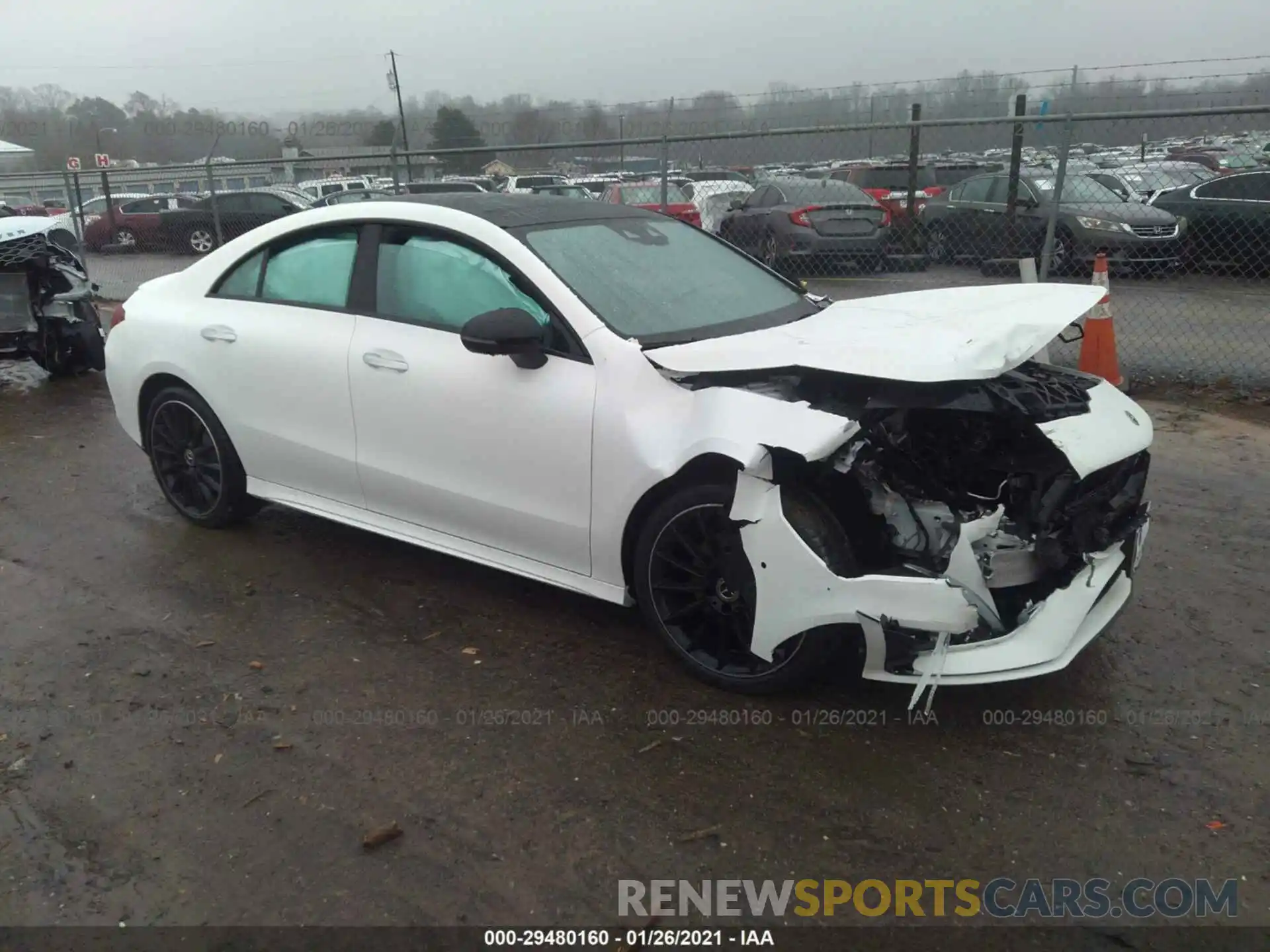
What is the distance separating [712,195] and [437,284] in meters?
9.94

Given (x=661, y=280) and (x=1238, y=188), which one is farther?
(x=1238, y=188)

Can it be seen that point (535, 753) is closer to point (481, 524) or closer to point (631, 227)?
point (481, 524)

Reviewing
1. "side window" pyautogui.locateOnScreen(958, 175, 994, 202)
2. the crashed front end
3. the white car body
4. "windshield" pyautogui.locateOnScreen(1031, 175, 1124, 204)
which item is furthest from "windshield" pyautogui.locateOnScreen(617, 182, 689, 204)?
the crashed front end

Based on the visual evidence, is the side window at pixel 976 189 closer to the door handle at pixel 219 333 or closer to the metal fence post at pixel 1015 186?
the metal fence post at pixel 1015 186

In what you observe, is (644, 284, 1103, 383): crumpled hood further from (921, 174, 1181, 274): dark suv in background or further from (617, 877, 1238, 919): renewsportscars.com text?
(921, 174, 1181, 274): dark suv in background

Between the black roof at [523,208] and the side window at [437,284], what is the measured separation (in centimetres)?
18

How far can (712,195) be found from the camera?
13250 mm

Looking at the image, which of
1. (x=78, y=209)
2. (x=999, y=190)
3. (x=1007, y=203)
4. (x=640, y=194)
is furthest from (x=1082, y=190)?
(x=78, y=209)

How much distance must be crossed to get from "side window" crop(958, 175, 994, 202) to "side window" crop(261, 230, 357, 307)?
994 centimetres

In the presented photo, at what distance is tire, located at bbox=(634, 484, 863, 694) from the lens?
10.0 feet

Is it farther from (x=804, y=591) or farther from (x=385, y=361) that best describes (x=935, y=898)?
(x=385, y=361)

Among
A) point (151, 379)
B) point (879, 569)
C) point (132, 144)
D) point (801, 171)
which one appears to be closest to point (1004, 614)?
point (879, 569)

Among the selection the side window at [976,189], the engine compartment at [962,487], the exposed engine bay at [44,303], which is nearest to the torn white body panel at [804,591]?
the engine compartment at [962,487]

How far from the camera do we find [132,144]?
29828mm
